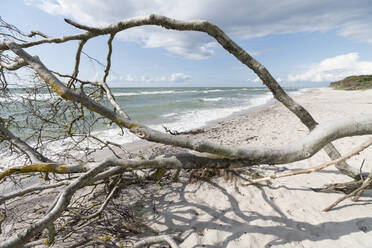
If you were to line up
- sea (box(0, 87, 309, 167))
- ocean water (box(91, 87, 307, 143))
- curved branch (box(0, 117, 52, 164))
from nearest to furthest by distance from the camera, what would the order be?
1. curved branch (box(0, 117, 52, 164))
2. sea (box(0, 87, 309, 167))
3. ocean water (box(91, 87, 307, 143))

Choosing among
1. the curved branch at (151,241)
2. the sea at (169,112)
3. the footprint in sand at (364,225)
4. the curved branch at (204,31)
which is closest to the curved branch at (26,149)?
the sea at (169,112)

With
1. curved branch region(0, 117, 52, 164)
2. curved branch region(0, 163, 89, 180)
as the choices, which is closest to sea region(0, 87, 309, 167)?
curved branch region(0, 117, 52, 164)

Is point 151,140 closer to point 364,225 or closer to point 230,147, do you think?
point 230,147

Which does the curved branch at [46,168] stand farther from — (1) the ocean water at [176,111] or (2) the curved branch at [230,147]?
(1) the ocean water at [176,111]

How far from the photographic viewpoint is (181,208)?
3.11m

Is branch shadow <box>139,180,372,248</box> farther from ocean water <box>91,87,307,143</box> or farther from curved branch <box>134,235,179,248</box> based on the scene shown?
ocean water <box>91,87,307,143</box>

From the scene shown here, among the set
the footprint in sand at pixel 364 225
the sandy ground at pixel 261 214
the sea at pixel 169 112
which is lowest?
the footprint in sand at pixel 364 225

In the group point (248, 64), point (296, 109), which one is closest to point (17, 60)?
point (248, 64)

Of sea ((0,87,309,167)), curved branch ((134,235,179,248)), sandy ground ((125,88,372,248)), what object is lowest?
sandy ground ((125,88,372,248))

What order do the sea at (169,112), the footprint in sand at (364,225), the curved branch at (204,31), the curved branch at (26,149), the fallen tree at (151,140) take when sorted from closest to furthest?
the fallen tree at (151,140) → the curved branch at (204,31) → the curved branch at (26,149) → the footprint in sand at (364,225) → the sea at (169,112)

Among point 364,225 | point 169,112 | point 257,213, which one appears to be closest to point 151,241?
point 257,213

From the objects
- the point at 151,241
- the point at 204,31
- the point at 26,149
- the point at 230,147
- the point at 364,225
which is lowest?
the point at 364,225

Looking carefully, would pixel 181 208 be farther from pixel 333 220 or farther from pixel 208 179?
pixel 333 220

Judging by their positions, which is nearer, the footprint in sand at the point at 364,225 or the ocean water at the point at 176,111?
the footprint in sand at the point at 364,225
